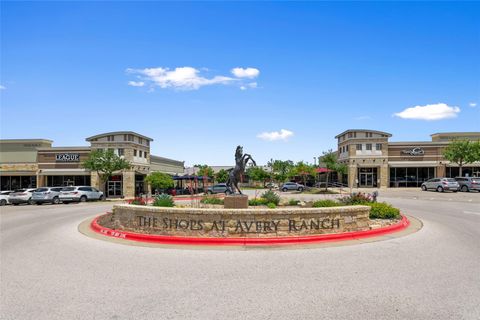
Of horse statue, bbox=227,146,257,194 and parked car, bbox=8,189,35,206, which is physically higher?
horse statue, bbox=227,146,257,194

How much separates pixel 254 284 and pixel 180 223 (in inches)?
202

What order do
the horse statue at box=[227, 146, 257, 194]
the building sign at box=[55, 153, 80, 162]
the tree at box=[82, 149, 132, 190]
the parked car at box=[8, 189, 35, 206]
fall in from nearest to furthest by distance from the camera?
the horse statue at box=[227, 146, 257, 194]
the parked car at box=[8, 189, 35, 206]
the tree at box=[82, 149, 132, 190]
the building sign at box=[55, 153, 80, 162]

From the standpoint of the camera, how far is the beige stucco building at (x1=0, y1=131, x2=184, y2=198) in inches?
1799

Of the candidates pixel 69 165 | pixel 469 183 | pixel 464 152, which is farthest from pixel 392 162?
pixel 69 165

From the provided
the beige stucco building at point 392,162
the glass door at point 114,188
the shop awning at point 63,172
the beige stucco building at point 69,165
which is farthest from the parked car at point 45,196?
the beige stucco building at point 392,162

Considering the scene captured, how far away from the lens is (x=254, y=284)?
6.59 meters

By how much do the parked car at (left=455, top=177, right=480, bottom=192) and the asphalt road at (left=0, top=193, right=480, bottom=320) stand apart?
33.2 metres

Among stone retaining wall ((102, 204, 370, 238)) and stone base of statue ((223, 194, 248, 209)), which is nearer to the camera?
stone retaining wall ((102, 204, 370, 238))

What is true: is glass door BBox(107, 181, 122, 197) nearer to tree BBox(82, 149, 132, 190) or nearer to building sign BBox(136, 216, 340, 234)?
tree BBox(82, 149, 132, 190)

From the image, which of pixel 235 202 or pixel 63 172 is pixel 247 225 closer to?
pixel 235 202

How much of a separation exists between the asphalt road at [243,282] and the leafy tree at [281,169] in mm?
54041

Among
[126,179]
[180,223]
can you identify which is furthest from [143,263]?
[126,179]

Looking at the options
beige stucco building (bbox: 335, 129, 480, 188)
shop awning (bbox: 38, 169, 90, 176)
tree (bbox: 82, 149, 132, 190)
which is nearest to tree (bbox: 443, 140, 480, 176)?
beige stucco building (bbox: 335, 129, 480, 188)

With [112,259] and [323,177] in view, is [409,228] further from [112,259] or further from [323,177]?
[323,177]
